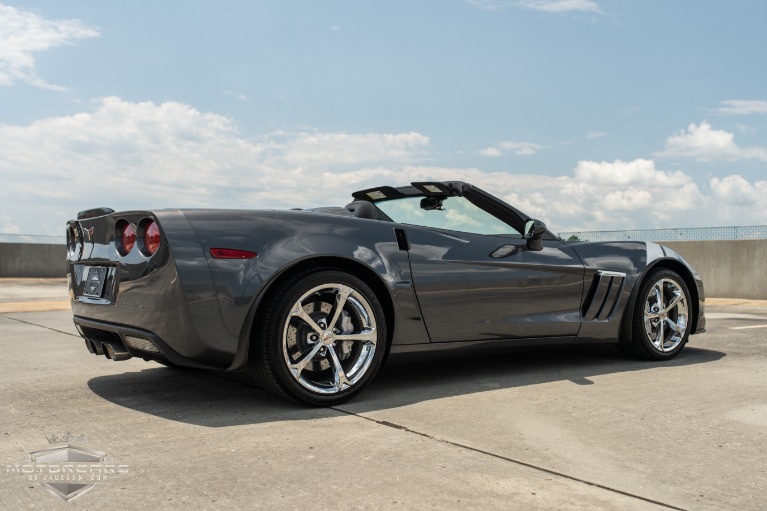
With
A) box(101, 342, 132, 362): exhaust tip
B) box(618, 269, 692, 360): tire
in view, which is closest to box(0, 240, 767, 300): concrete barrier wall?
box(618, 269, 692, 360): tire

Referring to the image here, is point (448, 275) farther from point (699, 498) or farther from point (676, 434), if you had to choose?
point (699, 498)

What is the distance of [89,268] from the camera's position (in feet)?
13.4

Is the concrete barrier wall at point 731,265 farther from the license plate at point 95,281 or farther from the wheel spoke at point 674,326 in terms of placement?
the license plate at point 95,281

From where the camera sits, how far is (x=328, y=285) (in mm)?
3758

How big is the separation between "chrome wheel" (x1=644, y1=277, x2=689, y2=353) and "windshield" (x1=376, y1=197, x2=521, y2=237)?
1.35 m

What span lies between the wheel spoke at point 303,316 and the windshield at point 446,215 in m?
0.93

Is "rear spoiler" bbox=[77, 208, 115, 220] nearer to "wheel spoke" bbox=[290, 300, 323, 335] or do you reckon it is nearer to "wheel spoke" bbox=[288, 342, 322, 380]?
"wheel spoke" bbox=[290, 300, 323, 335]

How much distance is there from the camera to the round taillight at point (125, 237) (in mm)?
3754

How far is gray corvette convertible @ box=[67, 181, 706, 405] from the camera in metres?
3.53

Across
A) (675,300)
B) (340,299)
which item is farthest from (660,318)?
(340,299)

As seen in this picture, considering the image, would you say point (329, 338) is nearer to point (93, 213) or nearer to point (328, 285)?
point (328, 285)

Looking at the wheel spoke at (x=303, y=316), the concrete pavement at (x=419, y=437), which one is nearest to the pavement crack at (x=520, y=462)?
the concrete pavement at (x=419, y=437)

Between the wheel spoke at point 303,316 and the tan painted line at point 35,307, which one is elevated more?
the wheel spoke at point 303,316

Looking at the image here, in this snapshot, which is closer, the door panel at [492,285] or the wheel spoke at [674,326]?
the door panel at [492,285]
